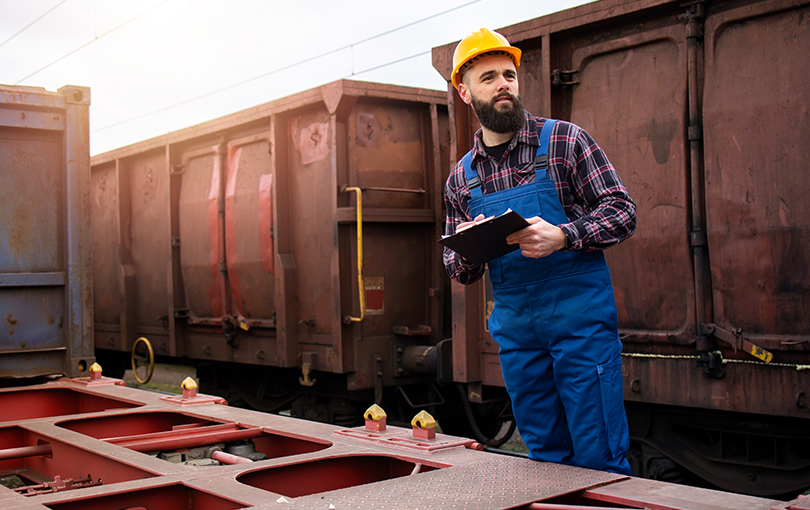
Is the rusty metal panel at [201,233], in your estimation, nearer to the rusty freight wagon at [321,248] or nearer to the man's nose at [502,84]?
the rusty freight wagon at [321,248]

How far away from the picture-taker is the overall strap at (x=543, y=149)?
2727 mm

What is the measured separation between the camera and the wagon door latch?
412cm

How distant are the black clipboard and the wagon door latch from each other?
2309mm

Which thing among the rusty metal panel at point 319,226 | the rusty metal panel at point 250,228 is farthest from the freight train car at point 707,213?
the rusty metal panel at point 250,228

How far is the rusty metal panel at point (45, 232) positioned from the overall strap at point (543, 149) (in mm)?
3797

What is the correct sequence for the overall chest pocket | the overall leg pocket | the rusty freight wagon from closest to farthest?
1. the overall leg pocket
2. the overall chest pocket
3. the rusty freight wagon

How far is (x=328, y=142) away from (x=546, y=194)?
15.8 feet

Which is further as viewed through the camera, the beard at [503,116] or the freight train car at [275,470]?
the beard at [503,116]

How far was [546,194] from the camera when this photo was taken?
8.75ft

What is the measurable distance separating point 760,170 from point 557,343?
2.26 meters

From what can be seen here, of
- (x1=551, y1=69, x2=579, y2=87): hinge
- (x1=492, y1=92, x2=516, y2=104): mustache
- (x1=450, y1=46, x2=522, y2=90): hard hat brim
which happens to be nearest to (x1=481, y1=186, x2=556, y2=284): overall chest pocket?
(x1=492, y1=92, x2=516, y2=104): mustache

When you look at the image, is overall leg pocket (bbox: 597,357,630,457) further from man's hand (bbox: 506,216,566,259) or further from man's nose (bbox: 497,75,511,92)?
man's nose (bbox: 497,75,511,92)

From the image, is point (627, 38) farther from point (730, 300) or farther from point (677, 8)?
point (730, 300)

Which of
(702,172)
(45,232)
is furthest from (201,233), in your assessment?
(702,172)
